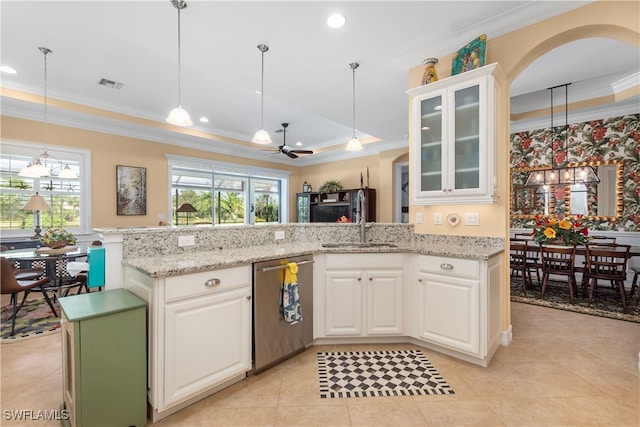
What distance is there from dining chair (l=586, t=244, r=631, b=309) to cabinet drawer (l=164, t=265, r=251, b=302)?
4.16 metres

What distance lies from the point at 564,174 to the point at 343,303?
14.9ft

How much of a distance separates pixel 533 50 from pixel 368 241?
7.13 feet

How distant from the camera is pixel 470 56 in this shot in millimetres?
2479

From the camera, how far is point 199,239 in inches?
93.4

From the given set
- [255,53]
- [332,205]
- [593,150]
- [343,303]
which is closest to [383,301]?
[343,303]

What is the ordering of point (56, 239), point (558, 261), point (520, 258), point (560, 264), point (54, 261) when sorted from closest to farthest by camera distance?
point (54, 261), point (56, 239), point (558, 261), point (560, 264), point (520, 258)

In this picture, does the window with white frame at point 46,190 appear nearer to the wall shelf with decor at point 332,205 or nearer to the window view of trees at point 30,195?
the window view of trees at point 30,195

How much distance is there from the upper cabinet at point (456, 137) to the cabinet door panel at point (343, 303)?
971 mm

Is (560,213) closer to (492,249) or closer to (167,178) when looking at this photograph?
(492,249)

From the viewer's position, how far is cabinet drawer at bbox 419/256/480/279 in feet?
7.29

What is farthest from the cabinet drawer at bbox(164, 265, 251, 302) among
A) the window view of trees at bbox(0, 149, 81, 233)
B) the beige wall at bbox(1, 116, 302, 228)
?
the window view of trees at bbox(0, 149, 81, 233)

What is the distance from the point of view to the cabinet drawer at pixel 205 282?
1706 millimetres

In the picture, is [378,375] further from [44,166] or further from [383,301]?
[44,166]

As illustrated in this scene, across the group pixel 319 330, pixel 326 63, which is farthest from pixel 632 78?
pixel 319 330
